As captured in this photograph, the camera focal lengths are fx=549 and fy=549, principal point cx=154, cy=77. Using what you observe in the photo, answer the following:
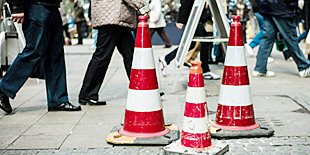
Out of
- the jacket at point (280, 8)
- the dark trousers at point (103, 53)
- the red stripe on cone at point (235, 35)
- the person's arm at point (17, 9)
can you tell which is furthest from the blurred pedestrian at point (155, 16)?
the red stripe on cone at point (235, 35)

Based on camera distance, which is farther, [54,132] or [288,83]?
[288,83]

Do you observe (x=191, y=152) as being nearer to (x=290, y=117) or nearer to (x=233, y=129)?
(x=233, y=129)

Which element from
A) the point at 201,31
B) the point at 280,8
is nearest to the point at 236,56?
the point at 201,31

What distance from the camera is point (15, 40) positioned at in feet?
29.8

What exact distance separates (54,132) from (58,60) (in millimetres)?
1238

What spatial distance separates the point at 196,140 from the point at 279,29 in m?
4.69

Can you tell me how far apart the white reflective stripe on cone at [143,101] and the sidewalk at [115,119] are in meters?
0.34

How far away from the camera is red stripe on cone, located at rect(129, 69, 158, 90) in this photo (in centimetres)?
457

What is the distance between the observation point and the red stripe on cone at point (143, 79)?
4574 millimetres

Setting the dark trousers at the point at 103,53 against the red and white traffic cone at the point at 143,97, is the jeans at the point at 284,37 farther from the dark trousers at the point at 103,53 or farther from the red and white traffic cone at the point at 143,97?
the red and white traffic cone at the point at 143,97

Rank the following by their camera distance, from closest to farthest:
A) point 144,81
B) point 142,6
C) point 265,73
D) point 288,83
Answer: point 144,81
point 142,6
point 288,83
point 265,73

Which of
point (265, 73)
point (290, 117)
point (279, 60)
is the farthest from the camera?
point (279, 60)

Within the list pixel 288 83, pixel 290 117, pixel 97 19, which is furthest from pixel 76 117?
pixel 288 83

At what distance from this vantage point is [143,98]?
15.0 feet
